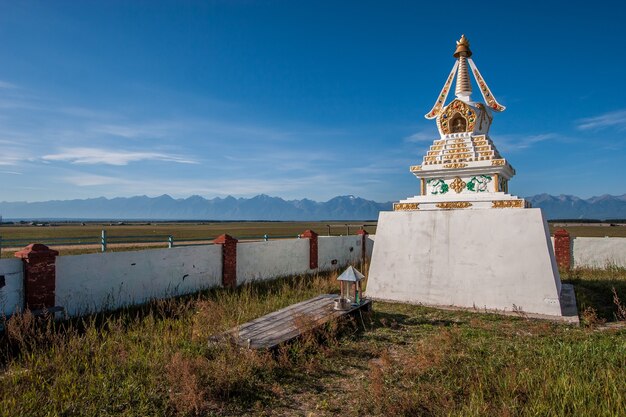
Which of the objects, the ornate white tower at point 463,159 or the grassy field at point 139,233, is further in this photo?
the grassy field at point 139,233

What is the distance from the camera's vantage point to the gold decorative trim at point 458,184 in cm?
995

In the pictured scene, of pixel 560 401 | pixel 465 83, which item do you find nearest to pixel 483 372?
pixel 560 401

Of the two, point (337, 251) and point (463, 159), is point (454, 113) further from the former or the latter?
point (337, 251)

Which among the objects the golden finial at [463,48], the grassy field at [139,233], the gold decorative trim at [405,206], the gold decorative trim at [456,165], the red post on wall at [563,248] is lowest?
the grassy field at [139,233]

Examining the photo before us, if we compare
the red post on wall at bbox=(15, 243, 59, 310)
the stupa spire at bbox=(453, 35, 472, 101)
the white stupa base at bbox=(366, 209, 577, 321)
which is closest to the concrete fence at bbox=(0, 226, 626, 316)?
the red post on wall at bbox=(15, 243, 59, 310)

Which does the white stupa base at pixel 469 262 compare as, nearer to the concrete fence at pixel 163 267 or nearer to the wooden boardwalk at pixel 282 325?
the wooden boardwalk at pixel 282 325

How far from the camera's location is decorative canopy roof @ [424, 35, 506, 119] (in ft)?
35.4

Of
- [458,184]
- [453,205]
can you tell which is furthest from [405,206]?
[458,184]

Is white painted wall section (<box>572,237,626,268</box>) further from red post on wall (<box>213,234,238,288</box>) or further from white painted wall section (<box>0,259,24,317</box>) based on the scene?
white painted wall section (<box>0,259,24,317</box>)

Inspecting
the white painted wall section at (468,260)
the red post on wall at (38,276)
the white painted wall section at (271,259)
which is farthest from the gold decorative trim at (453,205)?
the red post on wall at (38,276)

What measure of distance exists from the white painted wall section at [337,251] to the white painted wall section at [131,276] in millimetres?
6000

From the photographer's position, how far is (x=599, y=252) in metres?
16.1

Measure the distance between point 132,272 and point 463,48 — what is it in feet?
35.7

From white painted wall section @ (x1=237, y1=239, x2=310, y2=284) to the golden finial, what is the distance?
8770 millimetres
